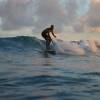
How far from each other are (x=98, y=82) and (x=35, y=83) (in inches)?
80.2

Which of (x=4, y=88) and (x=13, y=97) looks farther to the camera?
(x=4, y=88)

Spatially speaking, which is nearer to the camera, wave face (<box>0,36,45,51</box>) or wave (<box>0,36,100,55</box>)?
wave (<box>0,36,100,55</box>)

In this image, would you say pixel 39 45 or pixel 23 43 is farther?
pixel 23 43

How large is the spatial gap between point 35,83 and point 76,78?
5.99 feet

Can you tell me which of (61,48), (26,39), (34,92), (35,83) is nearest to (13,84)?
(35,83)

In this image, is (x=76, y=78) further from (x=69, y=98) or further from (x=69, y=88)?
(x=69, y=98)

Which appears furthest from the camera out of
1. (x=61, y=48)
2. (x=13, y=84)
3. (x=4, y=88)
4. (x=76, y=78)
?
(x=61, y=48)

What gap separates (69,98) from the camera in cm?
802

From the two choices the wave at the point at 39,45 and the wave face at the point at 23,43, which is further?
the wave face at the point at 23,43

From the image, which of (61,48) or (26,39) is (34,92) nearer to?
(61,48)

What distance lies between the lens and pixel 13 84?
9.90 m

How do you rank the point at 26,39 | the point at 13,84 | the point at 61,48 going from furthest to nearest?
the point at 26,39
the point at 61,48
the point at 13,84

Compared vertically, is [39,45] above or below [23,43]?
below

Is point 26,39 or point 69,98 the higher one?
point 26,39
